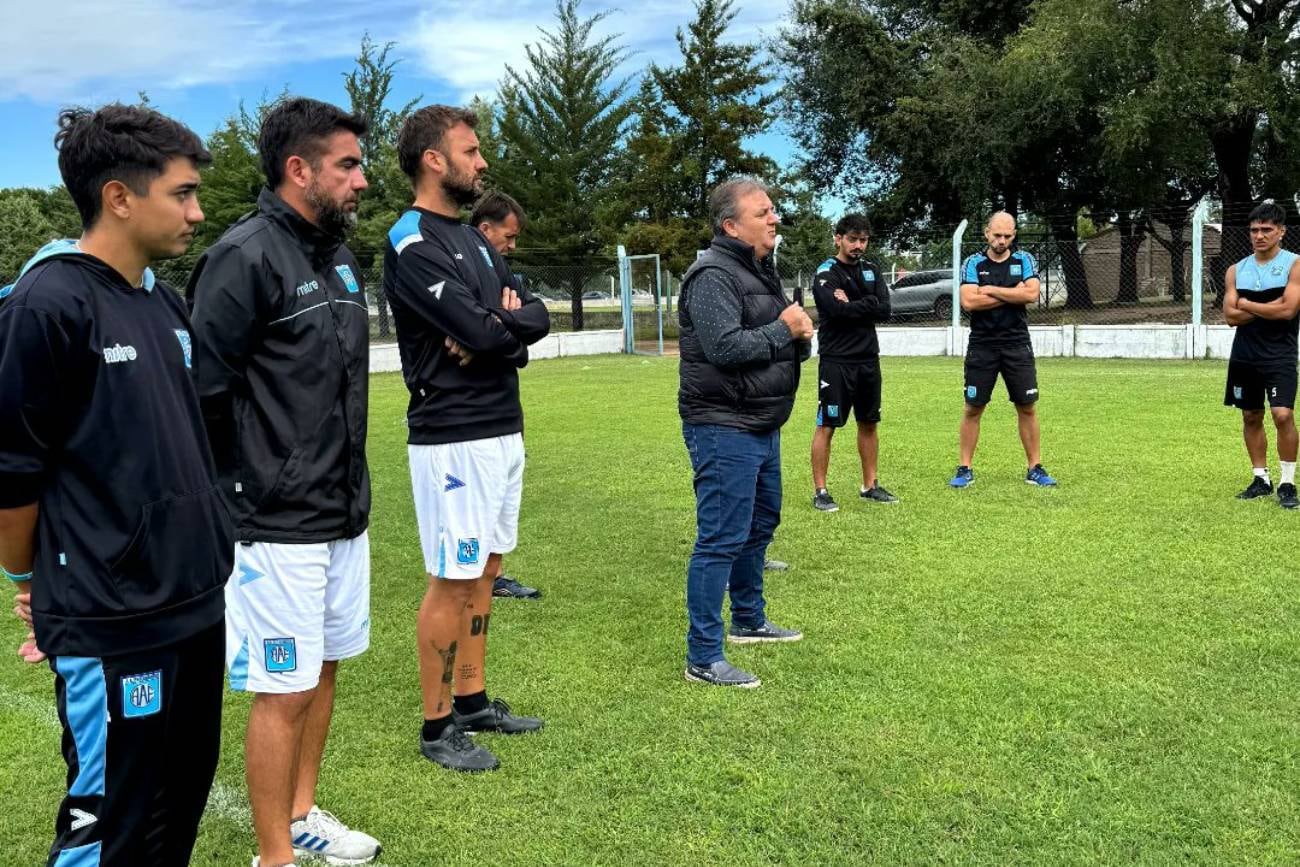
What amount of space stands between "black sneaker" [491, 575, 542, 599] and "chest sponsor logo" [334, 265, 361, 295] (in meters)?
2.80

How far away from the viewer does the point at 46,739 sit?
3.80m

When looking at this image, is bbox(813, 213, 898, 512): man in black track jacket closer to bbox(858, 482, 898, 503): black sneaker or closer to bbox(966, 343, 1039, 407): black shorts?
bbox(858, 482, 898, 503): black sneaker

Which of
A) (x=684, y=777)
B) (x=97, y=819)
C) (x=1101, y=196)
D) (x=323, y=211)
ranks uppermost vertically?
(x=1101, y=196)

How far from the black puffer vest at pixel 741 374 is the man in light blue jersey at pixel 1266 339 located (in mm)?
4323

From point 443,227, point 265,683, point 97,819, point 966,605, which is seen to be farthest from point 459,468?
point 966,605

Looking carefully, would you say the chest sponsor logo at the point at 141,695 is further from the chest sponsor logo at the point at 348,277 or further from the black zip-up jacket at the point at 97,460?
the chest sponsor logo at the point at 348,277

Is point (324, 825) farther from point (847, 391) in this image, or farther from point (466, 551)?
point (847, 391)

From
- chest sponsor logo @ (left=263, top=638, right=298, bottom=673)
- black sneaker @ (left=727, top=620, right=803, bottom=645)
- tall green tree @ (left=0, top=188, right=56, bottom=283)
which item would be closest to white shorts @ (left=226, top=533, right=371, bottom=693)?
chest sponsor logo @ (left=263, top=638, right=298, bottom=673)

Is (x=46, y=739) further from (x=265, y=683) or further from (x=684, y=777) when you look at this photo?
(x=684, y=777)

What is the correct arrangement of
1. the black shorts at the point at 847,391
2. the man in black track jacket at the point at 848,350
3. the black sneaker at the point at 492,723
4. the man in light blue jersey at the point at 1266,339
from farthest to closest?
1. the black shorts at the point at 847,391
2. the man in black track jacket at the point at 848,350
3. the man in light blue jersey at the point at 1266,339
4. the black sneaker at the point at 492,723

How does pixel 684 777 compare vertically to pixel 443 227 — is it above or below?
below

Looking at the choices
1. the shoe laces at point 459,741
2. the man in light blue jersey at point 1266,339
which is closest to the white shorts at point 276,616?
the shoe laces at point 459,741

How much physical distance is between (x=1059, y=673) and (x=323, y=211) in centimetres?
329

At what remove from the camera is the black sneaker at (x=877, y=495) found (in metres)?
7.37
